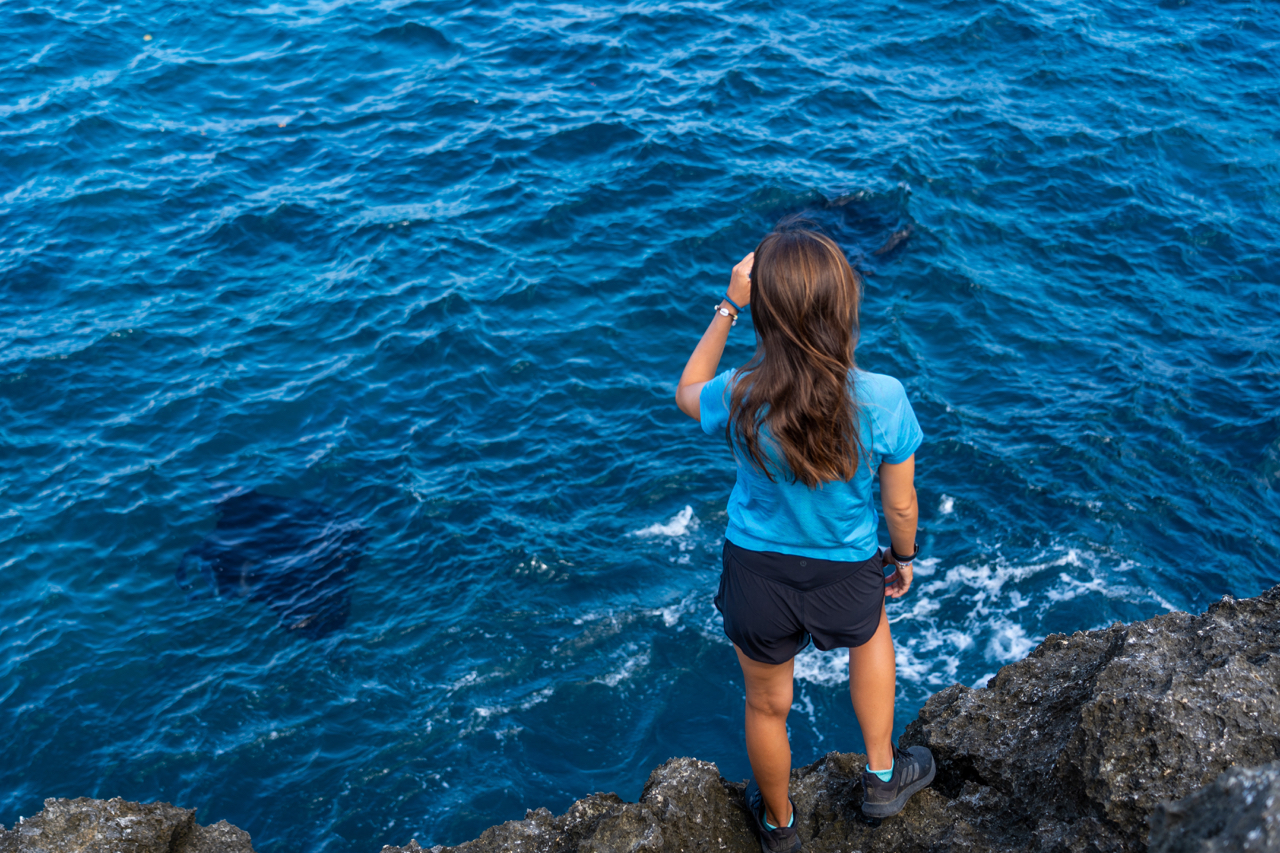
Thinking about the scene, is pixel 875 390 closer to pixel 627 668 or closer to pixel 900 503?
pixel 900 503

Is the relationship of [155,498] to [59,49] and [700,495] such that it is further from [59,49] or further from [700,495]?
[59,49]

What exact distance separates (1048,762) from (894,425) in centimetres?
184

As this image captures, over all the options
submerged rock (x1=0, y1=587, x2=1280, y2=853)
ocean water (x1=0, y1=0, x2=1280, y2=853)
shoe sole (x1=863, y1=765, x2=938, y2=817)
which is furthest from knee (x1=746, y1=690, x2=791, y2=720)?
ocean water (x1=0, y1=0, x2=1280, y2=853)

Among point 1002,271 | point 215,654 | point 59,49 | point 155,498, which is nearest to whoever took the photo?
point 215,654

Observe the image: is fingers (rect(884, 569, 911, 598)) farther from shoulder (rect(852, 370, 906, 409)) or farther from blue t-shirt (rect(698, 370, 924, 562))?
shoulder (rect(852, 370, 906, 409))

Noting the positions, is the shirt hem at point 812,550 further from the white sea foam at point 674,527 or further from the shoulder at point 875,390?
the white sea foam at point 674,527

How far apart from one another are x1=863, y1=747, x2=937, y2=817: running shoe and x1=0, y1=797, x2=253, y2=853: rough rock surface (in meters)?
3.16

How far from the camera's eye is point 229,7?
61.6ft

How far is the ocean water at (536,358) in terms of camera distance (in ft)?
27.3

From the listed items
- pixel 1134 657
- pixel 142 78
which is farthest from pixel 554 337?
pixel 142 78

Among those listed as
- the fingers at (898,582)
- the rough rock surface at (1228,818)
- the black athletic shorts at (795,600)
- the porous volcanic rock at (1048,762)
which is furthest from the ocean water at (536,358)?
the rough rock surface at (1228,818)

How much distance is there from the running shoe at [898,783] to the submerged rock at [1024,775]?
13cm

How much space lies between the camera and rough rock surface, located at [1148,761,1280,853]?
6.87 ft

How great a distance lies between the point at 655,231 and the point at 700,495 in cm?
461
